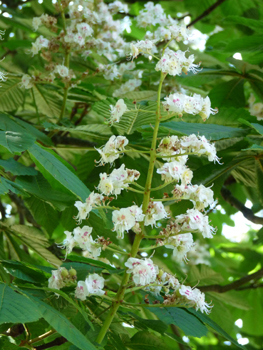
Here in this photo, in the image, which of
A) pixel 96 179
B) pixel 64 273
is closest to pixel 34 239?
pixel 96 179

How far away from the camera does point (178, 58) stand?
3.19ft

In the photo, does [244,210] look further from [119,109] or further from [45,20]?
[45,20]

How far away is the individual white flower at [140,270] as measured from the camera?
0.83m

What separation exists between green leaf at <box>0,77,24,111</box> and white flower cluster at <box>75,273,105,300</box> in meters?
1.09

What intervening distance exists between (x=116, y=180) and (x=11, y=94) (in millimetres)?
1135

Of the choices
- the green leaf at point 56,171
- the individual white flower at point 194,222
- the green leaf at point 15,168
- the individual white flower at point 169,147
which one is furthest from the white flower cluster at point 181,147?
the green leaf at point 15,168

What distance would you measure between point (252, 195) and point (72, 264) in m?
1.39

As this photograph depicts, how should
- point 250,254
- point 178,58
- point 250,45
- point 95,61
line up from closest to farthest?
point 178,58, point 250,45, point 95,61, point 250,254

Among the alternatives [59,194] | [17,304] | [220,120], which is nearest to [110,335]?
[17,304]

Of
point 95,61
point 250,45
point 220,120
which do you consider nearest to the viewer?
point 220,120

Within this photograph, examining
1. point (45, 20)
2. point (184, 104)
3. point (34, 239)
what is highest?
point (45, 20)

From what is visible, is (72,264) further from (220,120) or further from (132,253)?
(220,120)

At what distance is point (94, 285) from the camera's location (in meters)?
0.91

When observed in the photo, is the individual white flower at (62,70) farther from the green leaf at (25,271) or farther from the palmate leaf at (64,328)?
the palmate leaf at (64,328)
